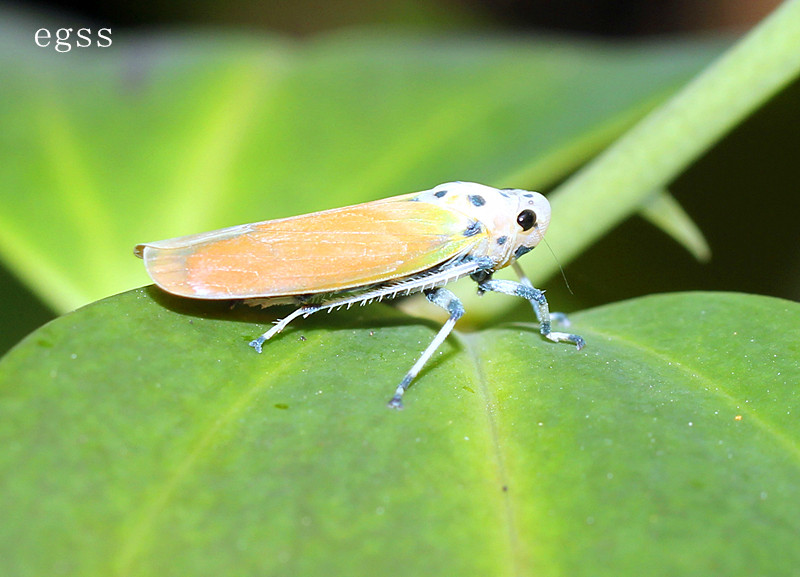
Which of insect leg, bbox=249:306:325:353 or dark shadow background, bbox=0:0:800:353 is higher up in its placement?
insect leg, bbox=249:306:325:353

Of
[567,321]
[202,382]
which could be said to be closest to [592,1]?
[567,321]

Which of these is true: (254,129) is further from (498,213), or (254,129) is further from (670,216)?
(670,216)

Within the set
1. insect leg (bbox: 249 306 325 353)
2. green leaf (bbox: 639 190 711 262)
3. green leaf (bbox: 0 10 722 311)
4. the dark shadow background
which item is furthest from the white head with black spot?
green leaf (bbox: 0 10 722 311)

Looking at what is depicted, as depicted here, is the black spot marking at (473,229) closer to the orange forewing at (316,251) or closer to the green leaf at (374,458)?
the orange forewing at (316,251)

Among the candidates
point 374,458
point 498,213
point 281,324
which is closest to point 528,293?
point 498,213

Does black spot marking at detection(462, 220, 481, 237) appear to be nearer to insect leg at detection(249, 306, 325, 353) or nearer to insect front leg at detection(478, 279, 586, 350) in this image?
insect front leg at detection(478, 279, 586, 350)

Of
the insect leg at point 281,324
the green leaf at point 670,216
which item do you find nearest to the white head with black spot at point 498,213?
the green leaf at point 670,216

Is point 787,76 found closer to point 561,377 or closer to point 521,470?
point 561,377
